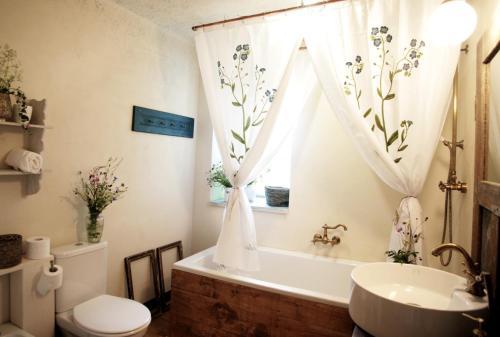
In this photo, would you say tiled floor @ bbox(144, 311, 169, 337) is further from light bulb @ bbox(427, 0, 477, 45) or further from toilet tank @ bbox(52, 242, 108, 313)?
light bulb @ bbox(427, 0, 477, 45)

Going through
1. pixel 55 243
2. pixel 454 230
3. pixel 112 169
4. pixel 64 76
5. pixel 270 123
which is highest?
pixel 64 76

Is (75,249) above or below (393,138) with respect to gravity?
below

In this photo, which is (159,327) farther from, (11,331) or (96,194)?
(96,194)

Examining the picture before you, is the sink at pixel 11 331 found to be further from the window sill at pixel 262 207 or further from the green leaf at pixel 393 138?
the green leaf at pixel 393 138

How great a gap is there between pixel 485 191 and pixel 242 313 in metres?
1.62

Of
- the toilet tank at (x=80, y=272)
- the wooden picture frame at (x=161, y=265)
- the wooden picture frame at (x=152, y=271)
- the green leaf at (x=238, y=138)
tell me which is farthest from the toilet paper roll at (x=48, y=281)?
the green leaf at (x=238, y=138)

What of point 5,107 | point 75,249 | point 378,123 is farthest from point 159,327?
point 378,123

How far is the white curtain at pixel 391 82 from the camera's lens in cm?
194

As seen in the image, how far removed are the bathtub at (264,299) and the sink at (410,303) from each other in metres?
0.36

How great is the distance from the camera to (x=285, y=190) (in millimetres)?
2914

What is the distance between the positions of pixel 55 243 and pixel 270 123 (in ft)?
5.58

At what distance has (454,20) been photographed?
1.42 m

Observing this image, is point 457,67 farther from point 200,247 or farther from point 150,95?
point 200,247

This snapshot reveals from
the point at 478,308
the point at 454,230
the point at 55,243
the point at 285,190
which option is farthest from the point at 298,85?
the point at 55,243
